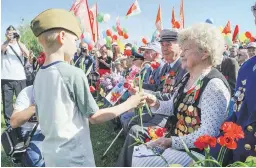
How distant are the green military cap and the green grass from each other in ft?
8.93

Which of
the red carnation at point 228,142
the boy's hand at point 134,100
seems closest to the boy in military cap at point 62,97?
the boy's hand at point 134,100

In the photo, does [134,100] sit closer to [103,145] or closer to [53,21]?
[53,21]

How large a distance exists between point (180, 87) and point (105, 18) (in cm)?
1042

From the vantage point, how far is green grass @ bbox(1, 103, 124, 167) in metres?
4.49

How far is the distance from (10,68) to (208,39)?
449cm

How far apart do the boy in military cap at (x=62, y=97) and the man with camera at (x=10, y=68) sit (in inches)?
173

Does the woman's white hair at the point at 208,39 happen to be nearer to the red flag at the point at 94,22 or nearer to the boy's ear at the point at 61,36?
the boy's ear at the point at 61,36

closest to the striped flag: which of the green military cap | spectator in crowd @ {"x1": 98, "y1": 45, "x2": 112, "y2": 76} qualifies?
spectator in crowd @ {"x1": 98, "y1": 45, "x2": 112, "y2": 76}

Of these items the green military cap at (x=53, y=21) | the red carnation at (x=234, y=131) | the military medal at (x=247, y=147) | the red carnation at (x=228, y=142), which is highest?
the green military cap at (x=53, y=21)

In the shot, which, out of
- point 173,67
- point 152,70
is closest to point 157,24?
point 152,70

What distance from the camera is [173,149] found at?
2271mm

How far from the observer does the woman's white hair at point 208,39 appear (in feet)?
7.72

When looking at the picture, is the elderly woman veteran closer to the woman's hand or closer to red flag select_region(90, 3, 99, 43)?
the woman's hand

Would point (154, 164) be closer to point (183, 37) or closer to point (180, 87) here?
point (180, 87)
